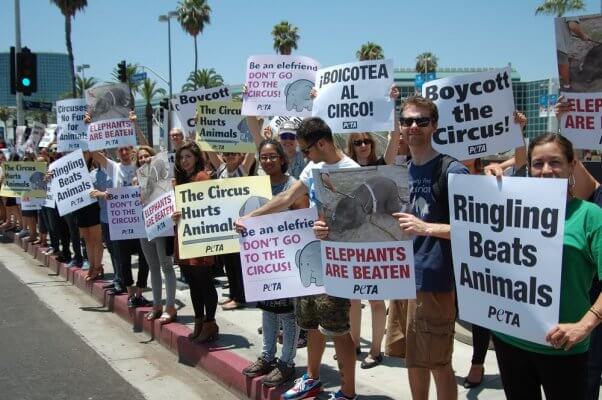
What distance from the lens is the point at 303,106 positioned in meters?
6.91

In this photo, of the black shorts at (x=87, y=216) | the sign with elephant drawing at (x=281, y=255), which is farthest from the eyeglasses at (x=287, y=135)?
the black shorts at (x=87, y=216)

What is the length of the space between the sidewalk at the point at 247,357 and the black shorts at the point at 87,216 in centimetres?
123

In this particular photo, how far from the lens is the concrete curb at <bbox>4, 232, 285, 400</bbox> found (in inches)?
187

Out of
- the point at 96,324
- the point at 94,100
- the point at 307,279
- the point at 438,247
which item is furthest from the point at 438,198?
the point at 94,100

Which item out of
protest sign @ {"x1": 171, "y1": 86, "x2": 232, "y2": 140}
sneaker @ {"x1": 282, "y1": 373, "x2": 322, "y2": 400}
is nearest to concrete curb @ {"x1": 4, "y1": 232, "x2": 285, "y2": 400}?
sneaker @ {"x1": 282, "y1": 373, "x2": 322, "y2": 400}

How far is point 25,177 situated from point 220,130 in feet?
22.2

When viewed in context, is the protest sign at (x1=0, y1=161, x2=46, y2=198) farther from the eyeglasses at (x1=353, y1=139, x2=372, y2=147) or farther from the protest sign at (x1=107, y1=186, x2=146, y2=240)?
the eyeglasses at (x1=353, y1=139, x2=372, y2=147)

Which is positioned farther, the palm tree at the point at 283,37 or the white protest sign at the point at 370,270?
the palm tree at the point at 283,37

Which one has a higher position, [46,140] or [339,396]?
[46,140]

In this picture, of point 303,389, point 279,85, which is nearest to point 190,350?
point 303,389

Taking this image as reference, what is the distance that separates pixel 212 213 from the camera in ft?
17.1

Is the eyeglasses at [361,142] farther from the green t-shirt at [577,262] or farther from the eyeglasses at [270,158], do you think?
the green t-shirt at [577,262]

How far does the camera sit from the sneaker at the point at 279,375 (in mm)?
4484

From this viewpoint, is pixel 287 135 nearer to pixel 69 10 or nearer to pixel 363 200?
pixel 363 200
